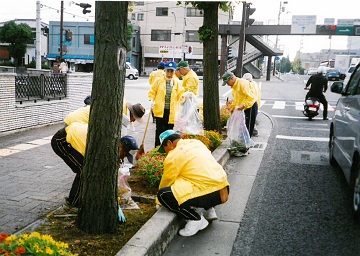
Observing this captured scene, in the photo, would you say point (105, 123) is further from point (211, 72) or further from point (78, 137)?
point (211, 72)

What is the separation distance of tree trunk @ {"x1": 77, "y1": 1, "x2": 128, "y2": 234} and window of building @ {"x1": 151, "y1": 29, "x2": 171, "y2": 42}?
49.9 m

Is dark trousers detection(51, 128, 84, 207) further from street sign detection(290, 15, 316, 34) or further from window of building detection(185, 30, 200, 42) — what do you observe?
window of building detection(185, 30, 200, 42)

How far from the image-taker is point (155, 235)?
11.6 feet

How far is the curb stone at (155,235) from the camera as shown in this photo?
3225 millimetres

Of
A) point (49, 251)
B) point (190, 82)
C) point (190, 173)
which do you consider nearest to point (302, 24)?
point (190, 82)

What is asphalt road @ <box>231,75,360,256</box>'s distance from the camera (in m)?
3.93

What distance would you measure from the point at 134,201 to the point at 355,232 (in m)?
2.61

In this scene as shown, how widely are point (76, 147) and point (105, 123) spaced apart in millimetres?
940

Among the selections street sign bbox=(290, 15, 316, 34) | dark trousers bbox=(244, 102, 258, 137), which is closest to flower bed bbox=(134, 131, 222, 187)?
dark trousers bbox=(244, 102, 258, 137)

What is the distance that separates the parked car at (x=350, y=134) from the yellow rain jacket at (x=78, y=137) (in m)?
3.21

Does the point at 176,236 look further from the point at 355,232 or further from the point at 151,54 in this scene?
the point at 151,54

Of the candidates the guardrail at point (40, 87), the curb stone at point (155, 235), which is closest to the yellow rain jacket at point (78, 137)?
the curb stone at point (155, 235)

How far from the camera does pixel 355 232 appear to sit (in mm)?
4250

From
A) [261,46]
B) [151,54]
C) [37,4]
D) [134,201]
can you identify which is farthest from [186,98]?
[151,54]
